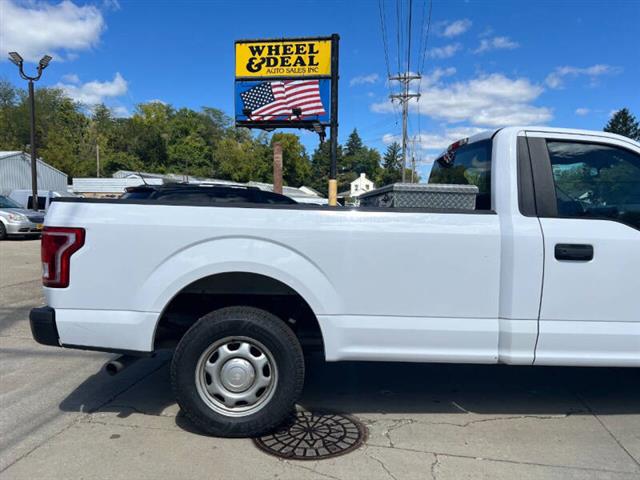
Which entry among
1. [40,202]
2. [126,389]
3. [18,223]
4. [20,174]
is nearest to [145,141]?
[20,174]

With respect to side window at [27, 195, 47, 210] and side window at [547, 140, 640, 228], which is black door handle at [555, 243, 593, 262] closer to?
side window at [547, 140, 640, 228]

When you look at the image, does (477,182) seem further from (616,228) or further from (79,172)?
(79,172)

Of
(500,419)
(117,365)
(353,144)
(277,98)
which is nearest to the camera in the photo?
(117,365)

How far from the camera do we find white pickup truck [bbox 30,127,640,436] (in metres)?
3.20

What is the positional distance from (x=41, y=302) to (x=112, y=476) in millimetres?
5361

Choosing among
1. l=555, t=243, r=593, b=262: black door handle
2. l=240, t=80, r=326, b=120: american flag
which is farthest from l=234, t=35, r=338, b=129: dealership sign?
l=555, t=243, r=593, b=262: black door handle

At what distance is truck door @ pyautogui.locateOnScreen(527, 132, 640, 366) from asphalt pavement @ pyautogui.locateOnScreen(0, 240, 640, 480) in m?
0.62

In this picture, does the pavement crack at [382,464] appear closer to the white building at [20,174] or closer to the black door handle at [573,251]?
the black door handle at [573,251]

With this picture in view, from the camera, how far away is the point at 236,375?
3.28m

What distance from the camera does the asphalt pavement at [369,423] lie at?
117 inches

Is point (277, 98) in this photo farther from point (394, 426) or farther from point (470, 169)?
point (394, 426)

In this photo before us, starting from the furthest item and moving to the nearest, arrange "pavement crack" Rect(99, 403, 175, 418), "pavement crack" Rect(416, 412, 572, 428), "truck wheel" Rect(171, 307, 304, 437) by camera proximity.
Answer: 1. "pavement crack" Rect(99, 403, 175, 418)
2. "pavement crack" Rect(416, 412, 572, 428)
3. "truck wheel" Rect(171, 307, 304, 437)

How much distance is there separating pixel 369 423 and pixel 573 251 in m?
1.82

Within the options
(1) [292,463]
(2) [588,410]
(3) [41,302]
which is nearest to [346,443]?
(1) [292,463]
